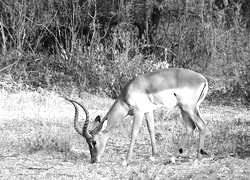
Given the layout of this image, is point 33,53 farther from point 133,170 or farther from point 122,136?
point 133,170

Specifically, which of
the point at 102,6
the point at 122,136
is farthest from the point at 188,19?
the point at 122,136

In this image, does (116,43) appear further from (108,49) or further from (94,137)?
(94,137)

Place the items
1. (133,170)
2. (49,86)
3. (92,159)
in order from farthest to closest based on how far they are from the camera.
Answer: (49,86), (92,159), (133,170)

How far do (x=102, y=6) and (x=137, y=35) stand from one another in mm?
1453

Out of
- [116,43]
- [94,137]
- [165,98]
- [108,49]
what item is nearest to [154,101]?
[165,98]

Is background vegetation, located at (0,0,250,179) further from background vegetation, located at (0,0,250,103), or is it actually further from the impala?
the impala

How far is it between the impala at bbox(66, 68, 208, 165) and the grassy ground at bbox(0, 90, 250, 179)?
14.4 inches

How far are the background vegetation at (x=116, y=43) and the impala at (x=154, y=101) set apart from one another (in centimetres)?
737

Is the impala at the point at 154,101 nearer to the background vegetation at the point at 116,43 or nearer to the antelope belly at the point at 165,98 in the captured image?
the antelope belly at the point at 165,98

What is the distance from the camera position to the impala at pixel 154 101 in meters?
7.75

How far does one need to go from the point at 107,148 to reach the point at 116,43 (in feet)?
26.0

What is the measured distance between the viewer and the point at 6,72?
53.0 ft

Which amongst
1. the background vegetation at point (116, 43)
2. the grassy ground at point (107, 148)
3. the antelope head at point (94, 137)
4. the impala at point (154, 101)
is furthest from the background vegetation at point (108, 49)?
the antelope head at point (94, 137)

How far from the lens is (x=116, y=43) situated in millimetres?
16219
